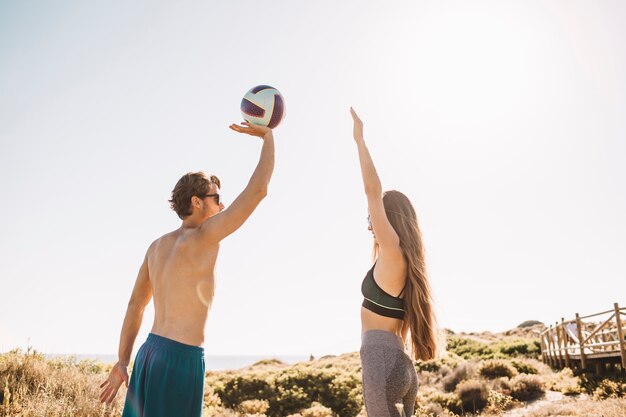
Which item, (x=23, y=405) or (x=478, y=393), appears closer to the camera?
(x=23, y=405)

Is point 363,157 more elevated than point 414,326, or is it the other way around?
point 363,157

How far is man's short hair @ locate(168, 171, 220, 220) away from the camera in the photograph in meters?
2.97

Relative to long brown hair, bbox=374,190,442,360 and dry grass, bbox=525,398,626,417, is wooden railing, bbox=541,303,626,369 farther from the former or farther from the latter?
long brown hair, bbox=374,190,442,360

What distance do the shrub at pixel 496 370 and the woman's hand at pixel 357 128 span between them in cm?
1419

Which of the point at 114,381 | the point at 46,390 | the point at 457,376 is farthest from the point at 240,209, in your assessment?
the point at 457,376

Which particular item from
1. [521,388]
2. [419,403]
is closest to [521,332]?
[521,388]

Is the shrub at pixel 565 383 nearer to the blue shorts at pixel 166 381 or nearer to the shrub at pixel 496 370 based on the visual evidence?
the shrub at pixel 496 370

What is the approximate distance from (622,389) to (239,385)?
10.5 m

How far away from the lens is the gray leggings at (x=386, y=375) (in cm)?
251

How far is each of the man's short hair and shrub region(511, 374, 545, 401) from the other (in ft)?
39.8

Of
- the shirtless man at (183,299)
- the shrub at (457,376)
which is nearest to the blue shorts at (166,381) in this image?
the shirtless man at (183,299)

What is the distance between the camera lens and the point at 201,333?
106 inches

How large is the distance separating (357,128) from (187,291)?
1.60 meters

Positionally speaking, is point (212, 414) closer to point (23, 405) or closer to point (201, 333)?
point (23, 405)
